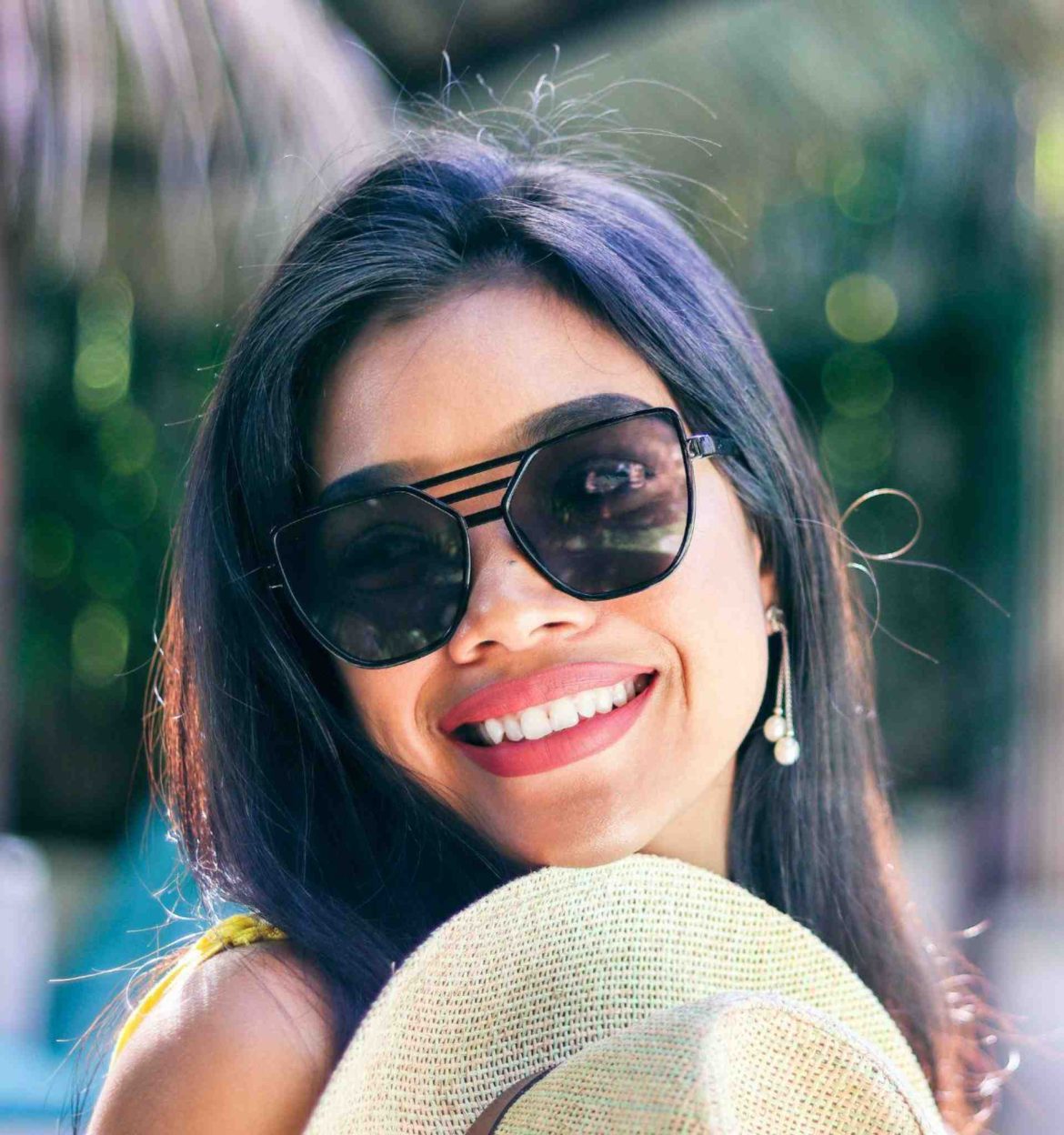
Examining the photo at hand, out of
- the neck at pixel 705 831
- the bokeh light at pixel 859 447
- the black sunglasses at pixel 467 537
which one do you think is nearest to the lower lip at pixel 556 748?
the black sunglasses at pixel 467 537

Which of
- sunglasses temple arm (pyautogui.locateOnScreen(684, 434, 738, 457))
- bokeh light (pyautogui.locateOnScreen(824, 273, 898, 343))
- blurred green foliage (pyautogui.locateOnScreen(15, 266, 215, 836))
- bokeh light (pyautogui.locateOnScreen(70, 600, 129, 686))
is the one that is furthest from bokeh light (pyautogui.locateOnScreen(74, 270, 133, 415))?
sunglasses temple arm (pyautogui.locateOnScreen(684, 434, 738, 457))

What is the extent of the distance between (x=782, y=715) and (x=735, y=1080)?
0.85m

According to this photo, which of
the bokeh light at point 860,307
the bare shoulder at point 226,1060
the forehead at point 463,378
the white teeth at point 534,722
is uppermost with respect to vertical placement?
the bokeh light at point 860,307

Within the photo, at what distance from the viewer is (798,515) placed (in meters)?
1.68

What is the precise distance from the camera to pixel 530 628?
1.35 meters

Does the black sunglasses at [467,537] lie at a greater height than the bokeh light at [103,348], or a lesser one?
lesser

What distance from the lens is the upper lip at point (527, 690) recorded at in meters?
1.36

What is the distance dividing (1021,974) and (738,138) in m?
3.33

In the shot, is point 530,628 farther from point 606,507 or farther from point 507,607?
point 606,507

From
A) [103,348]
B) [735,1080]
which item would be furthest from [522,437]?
[103,348]

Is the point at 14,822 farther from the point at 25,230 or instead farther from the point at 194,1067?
the point at 194,1067

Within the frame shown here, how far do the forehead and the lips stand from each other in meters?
0.24

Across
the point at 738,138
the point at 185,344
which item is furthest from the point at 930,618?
the point at 185,344

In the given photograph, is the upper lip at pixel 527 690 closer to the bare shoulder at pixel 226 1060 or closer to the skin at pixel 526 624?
the skin at pixel 526 624
